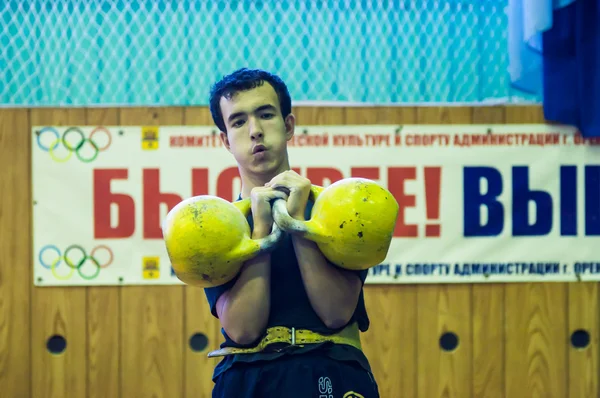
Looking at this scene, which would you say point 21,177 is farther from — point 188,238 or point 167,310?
point 188,238

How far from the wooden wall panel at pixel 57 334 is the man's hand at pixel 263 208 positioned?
1680 millimetres

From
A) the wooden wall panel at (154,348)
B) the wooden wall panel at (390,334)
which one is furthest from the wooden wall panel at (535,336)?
the wooden wall panel at (154,348)

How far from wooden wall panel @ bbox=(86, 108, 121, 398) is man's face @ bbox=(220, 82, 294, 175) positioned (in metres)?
1.49

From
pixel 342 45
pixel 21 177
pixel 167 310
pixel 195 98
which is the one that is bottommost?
pixel 167 310

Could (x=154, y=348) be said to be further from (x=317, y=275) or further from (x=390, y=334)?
(x=317, y=275)

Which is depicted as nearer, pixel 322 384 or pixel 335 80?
pixel 322 384

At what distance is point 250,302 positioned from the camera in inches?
52.6

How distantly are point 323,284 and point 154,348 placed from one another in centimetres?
165

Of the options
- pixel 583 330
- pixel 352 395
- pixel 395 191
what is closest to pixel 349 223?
pixel 352 395

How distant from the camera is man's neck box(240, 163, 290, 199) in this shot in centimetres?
147

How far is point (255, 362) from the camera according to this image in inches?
54.4

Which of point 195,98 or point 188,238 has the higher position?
point 195,98

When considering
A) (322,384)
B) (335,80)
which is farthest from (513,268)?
(322,384)

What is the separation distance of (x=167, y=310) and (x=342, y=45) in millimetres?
1226
